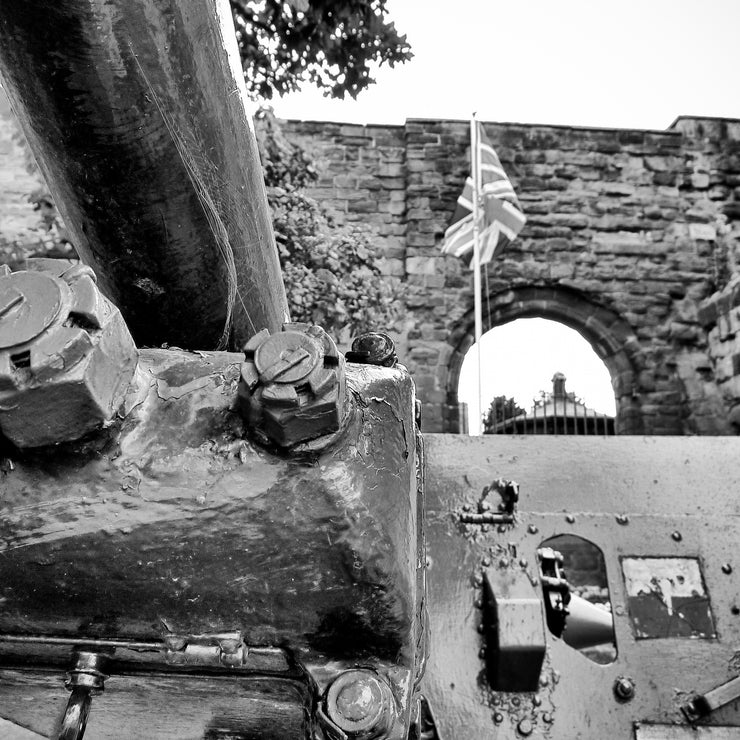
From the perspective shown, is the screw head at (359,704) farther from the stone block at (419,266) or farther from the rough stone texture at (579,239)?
the stone block at (419,266)

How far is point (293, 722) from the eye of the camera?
1135 mm

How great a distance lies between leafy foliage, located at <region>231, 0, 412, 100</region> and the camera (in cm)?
466

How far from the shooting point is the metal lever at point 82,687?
98 cm

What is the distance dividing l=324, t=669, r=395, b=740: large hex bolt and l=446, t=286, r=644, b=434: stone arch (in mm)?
8926

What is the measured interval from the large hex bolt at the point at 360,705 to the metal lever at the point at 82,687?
11.5 inches

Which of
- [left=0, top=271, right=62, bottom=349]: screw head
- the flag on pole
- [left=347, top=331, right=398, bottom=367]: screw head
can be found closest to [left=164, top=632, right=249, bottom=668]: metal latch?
[left=0, top=271, right=62, bottom=349]: screw head

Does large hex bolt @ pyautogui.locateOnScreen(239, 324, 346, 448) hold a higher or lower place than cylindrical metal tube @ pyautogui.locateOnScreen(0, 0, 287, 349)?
lower

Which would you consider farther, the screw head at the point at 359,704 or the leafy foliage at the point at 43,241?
the leafy foliage at the point at 43,241

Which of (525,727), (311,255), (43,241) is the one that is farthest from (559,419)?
(525,727)

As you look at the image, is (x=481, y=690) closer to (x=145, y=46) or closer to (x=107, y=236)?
(x=107, y=236)

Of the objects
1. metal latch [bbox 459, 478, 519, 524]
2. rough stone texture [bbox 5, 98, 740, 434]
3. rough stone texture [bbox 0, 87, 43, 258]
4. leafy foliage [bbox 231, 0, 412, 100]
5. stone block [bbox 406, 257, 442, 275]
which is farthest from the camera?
stone block [bbox 406, 257, 442, 275]

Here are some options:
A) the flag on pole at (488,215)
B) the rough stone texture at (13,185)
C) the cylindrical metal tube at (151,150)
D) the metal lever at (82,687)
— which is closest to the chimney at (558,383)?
the flag on pole at (488,215)

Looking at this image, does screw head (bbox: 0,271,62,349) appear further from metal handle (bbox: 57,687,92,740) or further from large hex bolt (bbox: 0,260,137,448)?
metal handle (bbox: 57,687,92,740)

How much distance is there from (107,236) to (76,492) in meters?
0.64
